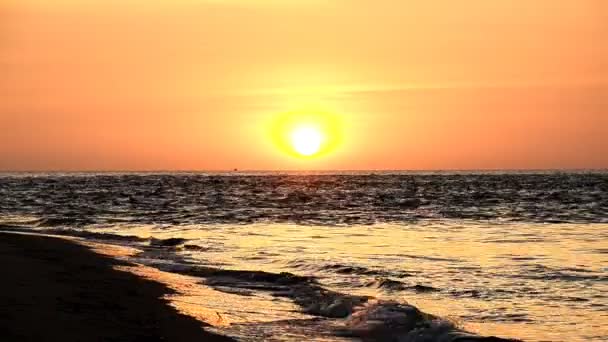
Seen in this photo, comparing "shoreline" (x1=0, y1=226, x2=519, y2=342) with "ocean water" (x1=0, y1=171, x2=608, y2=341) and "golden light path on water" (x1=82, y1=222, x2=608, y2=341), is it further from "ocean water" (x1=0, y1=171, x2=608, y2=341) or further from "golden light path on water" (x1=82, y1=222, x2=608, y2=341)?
"golden light path on water" (x1=82, y1=222, x2=608, y2=341)

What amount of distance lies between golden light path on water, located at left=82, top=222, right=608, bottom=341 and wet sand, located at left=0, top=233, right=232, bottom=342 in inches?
60.5

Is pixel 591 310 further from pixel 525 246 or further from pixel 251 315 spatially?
pixel 525 246

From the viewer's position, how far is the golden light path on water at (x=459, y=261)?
1380 cm

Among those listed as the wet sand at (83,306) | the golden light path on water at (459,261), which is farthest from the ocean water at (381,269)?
the wet sand at (83,306)

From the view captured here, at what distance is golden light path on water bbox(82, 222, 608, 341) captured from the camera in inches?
543

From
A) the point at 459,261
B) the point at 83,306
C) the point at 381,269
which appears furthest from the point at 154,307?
the point at 459,261

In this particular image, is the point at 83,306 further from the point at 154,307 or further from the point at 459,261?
the point at 459,261

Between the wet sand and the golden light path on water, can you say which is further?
the golden light path on water

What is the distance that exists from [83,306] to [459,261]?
11893 mm

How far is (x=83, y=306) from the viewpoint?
40.5ft

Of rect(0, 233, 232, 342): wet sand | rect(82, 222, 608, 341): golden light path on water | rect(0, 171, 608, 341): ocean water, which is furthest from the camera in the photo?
rect(82, 222, 608, 341): golden light path on water

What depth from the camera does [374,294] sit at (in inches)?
642

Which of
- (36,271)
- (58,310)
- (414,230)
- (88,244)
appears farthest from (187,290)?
(414,230)

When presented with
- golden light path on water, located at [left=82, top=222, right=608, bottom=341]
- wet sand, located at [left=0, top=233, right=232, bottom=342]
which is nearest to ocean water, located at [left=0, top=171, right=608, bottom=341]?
golden light path on water, located at [left=82, top=222, right=608, bottom=341]
